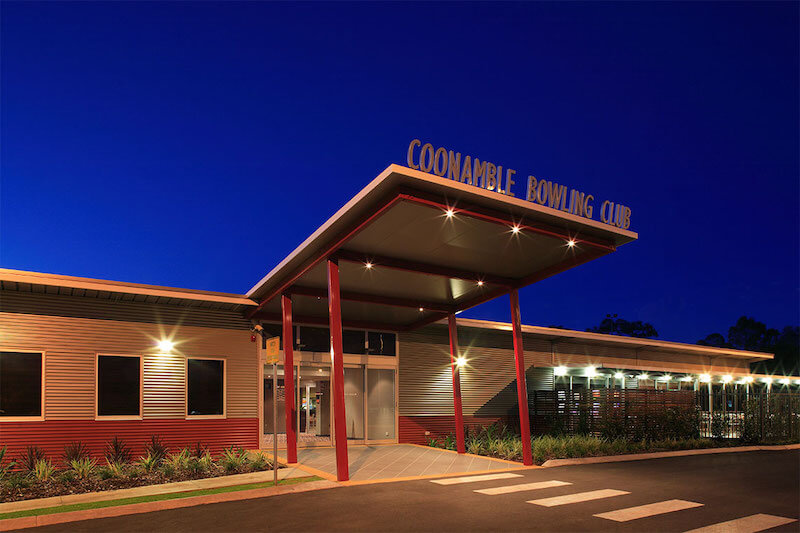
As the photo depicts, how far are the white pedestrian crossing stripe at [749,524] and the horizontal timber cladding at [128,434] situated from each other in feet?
38.6

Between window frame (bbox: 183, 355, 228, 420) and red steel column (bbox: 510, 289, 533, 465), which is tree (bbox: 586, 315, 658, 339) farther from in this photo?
window frame (bbox: 183, 355, 228, 420)

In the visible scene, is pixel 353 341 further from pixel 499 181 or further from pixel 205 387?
pixel 499 181

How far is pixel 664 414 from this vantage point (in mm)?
18453

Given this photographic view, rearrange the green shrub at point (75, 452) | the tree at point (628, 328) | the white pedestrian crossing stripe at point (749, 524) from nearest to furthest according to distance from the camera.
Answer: the white pedestrian crossing stripe at point (749, 524) < the green shrub at point (75, 452) < the tree at point (628, 328)

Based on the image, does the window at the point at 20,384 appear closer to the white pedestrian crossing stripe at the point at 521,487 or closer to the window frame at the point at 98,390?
the window frame at the point at 98,390

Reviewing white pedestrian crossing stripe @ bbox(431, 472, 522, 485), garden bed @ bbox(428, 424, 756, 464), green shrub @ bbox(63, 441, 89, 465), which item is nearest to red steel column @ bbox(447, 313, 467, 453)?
garden bed @ bbox(428, 424, 756, 464)

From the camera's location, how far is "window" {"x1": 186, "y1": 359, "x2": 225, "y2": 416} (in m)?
15.7

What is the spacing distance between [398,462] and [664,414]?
9060 millimetres

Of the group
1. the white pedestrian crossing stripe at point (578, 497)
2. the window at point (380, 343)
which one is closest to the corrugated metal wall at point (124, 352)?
the window at point (380, 343)

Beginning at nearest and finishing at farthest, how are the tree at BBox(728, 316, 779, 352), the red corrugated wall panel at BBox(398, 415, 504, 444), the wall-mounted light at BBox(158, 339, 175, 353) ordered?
the wall-mounted light at BBox(158, 339, 175, 353) < the red corrugated wall panel at BBox(398, 415, 504, 444) < the tree at BBox(728, 316, 779, 352)

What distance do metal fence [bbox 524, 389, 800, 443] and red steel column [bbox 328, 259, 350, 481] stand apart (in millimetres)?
9070

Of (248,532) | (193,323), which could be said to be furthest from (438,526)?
(193,323)

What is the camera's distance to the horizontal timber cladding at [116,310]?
13805mm

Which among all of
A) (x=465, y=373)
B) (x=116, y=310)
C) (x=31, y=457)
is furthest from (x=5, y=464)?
(x=465, y=373)
